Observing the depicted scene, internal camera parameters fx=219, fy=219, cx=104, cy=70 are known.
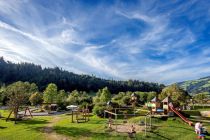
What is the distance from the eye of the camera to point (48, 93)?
93250 millimetres

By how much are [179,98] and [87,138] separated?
59.0 metres

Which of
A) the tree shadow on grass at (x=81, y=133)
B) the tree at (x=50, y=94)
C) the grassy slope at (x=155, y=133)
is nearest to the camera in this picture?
the grassy slope at (x=155, y=133)

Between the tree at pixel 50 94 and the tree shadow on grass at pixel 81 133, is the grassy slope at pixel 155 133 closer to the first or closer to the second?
the tree shadow on grass at pixel 81 133

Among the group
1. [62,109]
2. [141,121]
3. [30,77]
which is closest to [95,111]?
[141,121]

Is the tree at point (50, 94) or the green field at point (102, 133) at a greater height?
the tree at point (50, 94)

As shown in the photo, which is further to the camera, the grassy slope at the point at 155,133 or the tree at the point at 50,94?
the tree at the point at 50,94

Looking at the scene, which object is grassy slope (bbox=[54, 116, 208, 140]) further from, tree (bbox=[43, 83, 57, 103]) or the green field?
tree (bbox=[43, 83, 57, 103])

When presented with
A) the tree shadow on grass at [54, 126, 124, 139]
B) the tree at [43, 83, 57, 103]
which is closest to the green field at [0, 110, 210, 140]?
the tree shadow on grass at [54, 126, 124, 139]

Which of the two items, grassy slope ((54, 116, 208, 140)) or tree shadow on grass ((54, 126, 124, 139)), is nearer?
grassy slope ((54, 116, 208, 140))

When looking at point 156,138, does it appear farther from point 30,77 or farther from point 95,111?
point 30,77

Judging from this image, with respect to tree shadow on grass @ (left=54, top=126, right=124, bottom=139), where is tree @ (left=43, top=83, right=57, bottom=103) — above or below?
Result: above

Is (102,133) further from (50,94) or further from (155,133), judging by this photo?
(50,94)

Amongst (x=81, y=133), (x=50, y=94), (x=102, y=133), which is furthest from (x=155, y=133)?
(x=50, y=94)

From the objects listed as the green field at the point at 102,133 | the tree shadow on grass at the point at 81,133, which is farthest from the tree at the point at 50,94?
the tree shadow on grass at the point at 81,133
